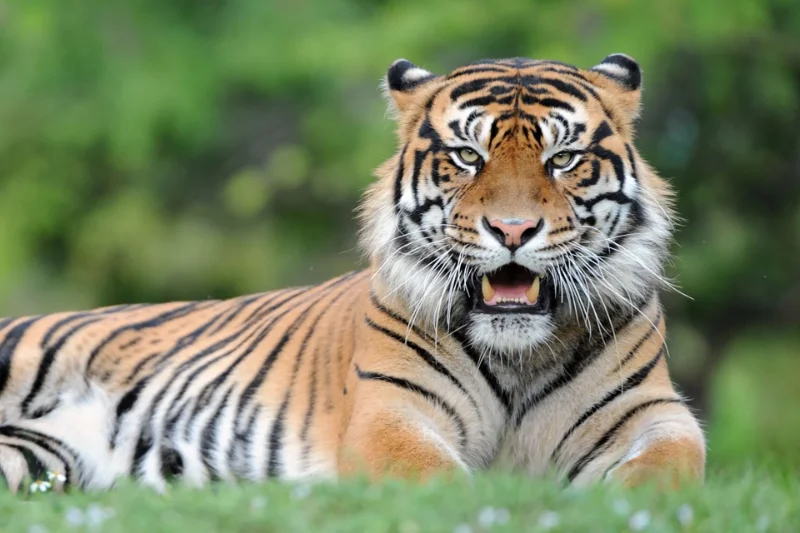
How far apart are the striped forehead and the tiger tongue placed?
1.47 feet

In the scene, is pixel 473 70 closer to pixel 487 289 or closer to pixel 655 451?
pixel 487 289

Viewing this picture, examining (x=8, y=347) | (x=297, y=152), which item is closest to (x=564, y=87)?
(x=8, y=347)

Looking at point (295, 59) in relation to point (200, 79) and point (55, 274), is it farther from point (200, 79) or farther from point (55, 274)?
point (55, 274)

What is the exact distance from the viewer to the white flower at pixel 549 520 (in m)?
2.99

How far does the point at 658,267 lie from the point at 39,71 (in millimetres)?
6763

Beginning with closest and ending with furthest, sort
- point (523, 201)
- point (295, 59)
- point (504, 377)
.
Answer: point (523, 201)
point (504, 377)
point (295, 59)

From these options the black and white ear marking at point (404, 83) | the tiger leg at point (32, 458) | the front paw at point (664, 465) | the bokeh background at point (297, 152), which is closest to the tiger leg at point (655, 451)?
the front paw at point (664, 465)

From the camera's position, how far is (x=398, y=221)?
4445mm

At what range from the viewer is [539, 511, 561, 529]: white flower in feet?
9.80

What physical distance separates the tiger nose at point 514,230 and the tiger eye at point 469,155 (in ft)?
1.07

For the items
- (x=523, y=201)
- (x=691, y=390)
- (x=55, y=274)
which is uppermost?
(x=523, y=201)

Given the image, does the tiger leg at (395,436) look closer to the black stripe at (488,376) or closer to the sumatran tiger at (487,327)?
the sumatran tiger at (487,327)

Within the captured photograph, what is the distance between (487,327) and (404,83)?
102 cm

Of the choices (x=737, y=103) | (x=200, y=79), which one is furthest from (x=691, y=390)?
(x=200, y=79)
